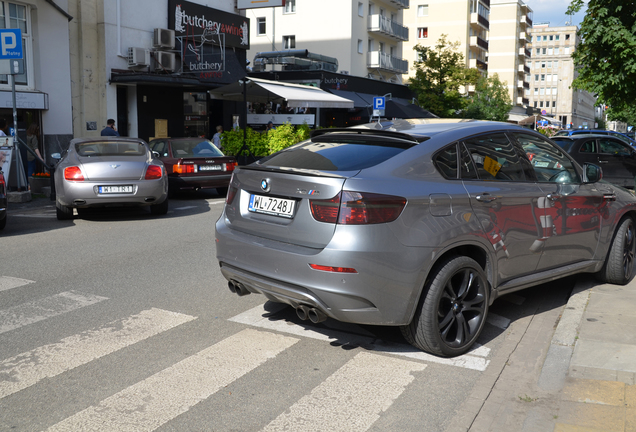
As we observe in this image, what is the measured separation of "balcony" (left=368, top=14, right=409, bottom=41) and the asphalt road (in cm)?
4273

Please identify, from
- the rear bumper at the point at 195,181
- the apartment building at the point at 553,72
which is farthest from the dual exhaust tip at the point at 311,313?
the apartment building at the point at 553,72

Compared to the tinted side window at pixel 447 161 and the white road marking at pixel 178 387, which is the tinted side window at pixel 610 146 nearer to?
the tinted side window at pixel 447 161

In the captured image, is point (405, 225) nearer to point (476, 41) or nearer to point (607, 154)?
point (607, 154)

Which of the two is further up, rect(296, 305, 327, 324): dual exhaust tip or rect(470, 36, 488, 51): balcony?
rect(470, 36, 488, 51): balcony

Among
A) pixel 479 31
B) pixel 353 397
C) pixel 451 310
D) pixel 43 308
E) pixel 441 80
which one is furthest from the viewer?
pixel 479 31

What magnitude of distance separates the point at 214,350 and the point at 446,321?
5.46 ft

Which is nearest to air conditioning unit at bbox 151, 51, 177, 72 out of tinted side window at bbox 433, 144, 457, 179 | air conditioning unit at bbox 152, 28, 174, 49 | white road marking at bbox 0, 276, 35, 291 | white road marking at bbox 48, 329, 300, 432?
air conditioning unit at bbox 152, 28, 174, 49

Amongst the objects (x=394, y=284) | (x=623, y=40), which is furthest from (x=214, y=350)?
(x=623, y=40)

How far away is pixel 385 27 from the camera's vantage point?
48.1 metres

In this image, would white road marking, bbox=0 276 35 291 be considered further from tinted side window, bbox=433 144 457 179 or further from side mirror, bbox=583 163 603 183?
side mirror, bbox=583 163 603 183

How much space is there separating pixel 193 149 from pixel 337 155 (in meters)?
10.9

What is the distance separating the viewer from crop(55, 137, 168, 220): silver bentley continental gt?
35.0ft

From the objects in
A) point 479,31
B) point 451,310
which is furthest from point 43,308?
point 479,31

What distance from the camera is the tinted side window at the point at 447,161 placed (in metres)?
4.62
